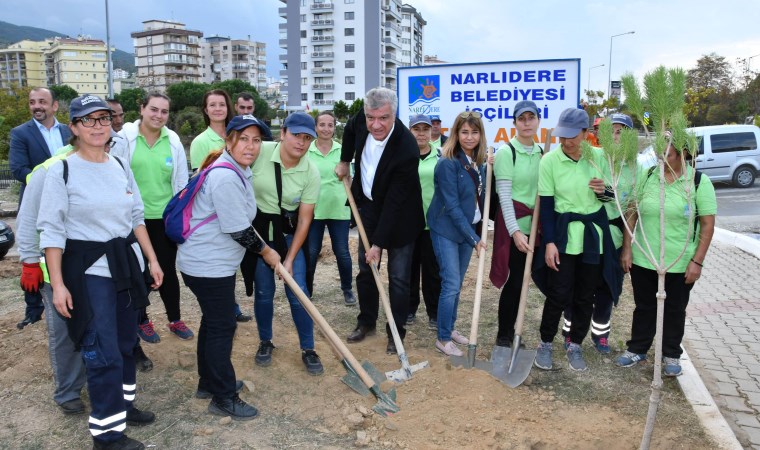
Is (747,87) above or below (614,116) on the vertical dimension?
above

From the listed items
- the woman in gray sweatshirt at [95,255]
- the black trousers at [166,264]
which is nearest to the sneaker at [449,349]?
the black trousers at [166,264]

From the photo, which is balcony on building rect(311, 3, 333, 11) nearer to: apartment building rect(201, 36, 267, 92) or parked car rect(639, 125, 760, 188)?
apartment building rect(201, 36, 267, 92)

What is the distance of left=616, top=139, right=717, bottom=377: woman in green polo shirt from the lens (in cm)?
375

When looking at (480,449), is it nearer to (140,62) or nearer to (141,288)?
(141,288)

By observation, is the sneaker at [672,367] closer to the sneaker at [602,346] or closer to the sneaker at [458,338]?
the sneaker at [602,346]

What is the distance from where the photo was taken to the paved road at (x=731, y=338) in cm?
379

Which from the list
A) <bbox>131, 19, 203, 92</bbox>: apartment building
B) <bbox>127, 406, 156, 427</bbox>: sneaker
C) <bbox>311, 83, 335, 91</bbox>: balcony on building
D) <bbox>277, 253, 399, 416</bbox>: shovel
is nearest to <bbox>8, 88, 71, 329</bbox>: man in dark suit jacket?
<bbox>127, 406, 156, 427</bbox>: sneaker

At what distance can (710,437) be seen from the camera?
3.32 meters

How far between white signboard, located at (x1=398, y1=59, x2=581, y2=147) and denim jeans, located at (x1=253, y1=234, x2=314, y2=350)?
4.42m

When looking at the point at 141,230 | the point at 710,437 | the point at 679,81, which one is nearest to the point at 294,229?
the point at 141,230

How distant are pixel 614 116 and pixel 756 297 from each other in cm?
294

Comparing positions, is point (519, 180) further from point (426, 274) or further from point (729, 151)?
point (729, 151)

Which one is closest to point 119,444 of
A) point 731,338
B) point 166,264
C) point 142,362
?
point 142,362

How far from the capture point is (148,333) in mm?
4484
